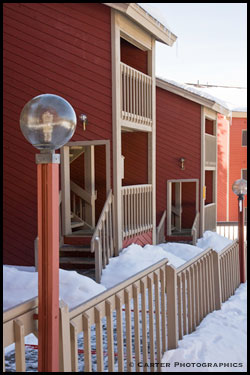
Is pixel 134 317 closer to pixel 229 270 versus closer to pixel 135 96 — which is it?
pixel 229 270

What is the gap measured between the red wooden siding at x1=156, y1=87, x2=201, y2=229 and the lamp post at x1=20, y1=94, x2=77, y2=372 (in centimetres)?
1208

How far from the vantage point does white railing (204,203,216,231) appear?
16.2m

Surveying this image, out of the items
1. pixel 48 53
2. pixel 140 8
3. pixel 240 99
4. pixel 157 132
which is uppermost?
pixel 240 99

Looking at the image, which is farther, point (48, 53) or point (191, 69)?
point (191, 69)

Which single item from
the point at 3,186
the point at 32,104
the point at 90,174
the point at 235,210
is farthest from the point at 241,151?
the point at 32,104

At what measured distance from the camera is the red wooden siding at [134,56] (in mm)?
11594

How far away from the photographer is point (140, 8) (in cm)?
952

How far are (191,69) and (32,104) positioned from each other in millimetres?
48504

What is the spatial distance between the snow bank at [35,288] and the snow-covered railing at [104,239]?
1284 mm

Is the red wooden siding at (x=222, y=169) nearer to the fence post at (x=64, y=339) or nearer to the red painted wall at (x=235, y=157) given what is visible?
the red painted wall at (x=235, y=157)

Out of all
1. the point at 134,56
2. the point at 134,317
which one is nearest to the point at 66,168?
the point at 134,56

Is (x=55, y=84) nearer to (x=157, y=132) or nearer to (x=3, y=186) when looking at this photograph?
(x=3, y=186)

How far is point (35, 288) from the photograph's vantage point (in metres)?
5.43

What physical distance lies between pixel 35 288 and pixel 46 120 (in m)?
3.31
